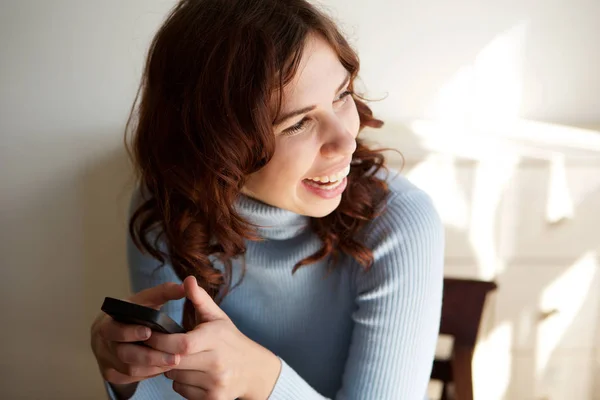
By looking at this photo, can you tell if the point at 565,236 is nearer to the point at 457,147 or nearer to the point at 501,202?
the point at 501,202

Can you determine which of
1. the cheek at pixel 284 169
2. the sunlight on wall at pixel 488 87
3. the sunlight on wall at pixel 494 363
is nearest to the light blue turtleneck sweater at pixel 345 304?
the cheek at pixel 284 169

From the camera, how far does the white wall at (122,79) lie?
3.84ft

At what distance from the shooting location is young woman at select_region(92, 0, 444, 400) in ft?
2.45

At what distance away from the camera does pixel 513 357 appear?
4.58 ft

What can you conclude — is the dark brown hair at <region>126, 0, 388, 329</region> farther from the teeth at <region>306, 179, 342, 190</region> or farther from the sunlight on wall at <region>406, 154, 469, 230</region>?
the sunlight on wall at <region>406, 154, 469, 230</region>

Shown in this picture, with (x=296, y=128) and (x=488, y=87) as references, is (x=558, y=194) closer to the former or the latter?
(x=488, y=87)

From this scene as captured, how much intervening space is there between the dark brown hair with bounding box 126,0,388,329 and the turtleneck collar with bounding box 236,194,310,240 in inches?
0.8

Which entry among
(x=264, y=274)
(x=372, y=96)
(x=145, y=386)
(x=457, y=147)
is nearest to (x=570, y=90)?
(x=457, y=147)

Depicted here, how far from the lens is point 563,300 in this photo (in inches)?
52.6

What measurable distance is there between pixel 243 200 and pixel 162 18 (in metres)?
0.49

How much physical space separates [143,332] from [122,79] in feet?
2.17

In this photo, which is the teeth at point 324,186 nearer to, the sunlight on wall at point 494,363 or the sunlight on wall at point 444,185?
the sunlight on wall at point 444,185

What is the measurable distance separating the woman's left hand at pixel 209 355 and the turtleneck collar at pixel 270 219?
0.59 feet

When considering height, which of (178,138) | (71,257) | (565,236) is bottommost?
(71,257)
